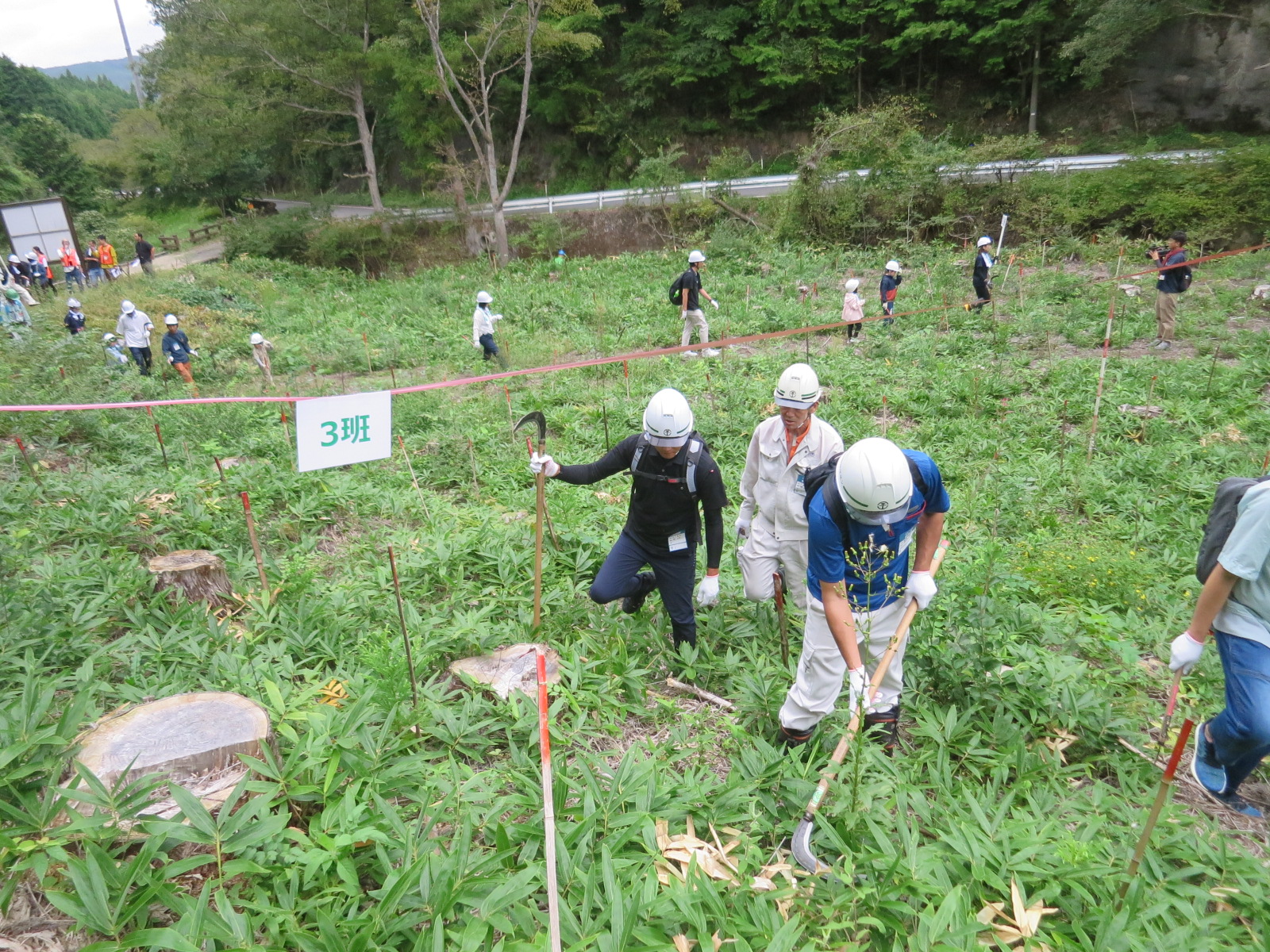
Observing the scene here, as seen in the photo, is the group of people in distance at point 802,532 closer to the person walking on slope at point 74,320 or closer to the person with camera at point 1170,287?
the person with camera at point 1170,287

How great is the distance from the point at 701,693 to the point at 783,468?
129 centimetres

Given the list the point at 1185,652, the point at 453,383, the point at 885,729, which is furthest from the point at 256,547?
the point at 1185,652

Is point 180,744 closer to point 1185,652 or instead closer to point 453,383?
point 453,383

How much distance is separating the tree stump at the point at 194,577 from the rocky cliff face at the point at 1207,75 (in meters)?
27.2

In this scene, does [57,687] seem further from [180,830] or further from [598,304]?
[598,304]

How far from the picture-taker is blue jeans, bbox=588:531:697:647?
4160mm

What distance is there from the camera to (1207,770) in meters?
3.19

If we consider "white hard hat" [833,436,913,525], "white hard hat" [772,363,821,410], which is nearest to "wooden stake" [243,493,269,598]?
"white hard hat" [772,363,821,410]

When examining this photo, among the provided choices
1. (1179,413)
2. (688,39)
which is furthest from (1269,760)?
(688,39)

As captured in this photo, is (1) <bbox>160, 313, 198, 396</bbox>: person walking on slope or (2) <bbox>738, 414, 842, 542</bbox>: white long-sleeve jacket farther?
(1) <bbox>160, 313, 198, 396</bbox>: person walking on slope

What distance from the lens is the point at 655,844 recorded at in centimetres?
274

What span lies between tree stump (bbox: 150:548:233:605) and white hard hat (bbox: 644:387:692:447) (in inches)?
113

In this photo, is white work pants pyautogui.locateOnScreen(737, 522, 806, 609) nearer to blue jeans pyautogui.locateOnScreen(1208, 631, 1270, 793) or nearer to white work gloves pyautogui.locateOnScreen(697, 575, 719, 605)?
white work gloves pyautogui.locateOnScreen(697, 575, 719, 605)

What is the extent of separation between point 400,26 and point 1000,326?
1961 centimetres
